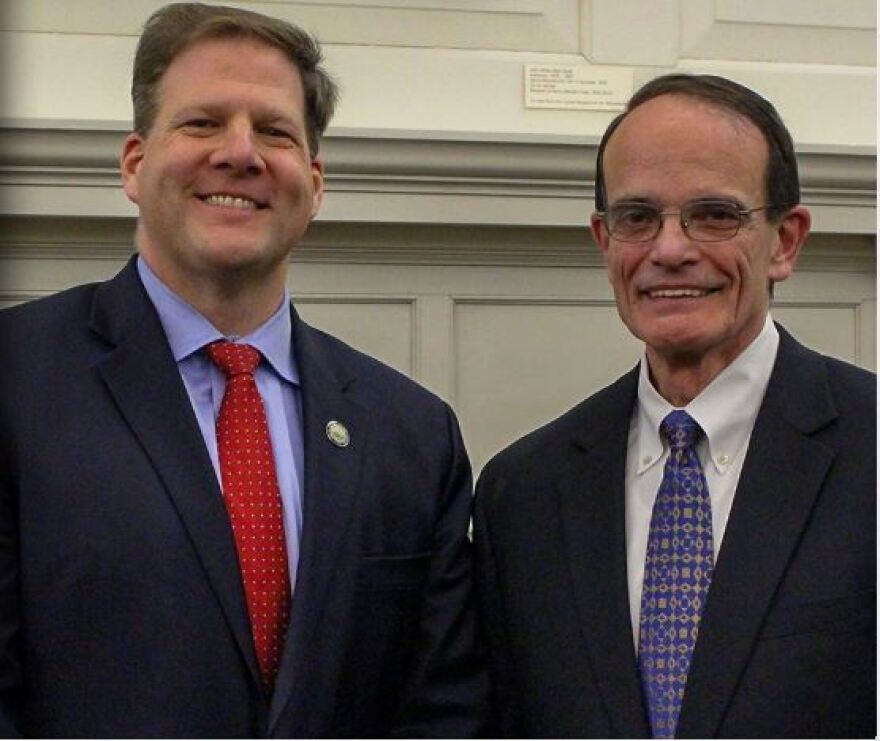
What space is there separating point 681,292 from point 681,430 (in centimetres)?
17

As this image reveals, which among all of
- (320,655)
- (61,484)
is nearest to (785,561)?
(320,655)

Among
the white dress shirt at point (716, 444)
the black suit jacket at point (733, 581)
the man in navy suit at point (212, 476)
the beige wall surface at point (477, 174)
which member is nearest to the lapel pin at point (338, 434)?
the man in navy suit at point (212, 476)

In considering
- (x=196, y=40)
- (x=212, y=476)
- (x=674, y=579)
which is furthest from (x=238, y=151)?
(x=674, y=579)

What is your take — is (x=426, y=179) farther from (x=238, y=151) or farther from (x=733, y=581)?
(x=733, y=581)

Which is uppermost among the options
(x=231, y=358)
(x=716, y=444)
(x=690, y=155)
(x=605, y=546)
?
(x=690, y=155)

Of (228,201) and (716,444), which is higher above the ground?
(228,201)

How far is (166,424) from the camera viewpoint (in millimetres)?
1904

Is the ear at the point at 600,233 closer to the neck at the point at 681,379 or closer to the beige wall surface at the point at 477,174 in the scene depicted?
the neck at the point at 681,379

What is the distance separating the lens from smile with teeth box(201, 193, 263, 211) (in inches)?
76.3

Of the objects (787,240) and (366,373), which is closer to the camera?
(787,240)

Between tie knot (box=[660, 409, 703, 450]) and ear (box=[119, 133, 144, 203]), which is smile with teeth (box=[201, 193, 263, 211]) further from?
tie knot (box=[660, 409, 703, 450])

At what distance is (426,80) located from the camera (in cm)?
272

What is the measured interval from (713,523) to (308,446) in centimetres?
51

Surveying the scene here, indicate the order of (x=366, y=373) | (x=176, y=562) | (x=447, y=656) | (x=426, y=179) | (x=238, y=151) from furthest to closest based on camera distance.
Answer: (x=426, y=179) < (x=366, y=373) < (x=447, y=656) < (x=238, y=151) < (x=176, y=562)
